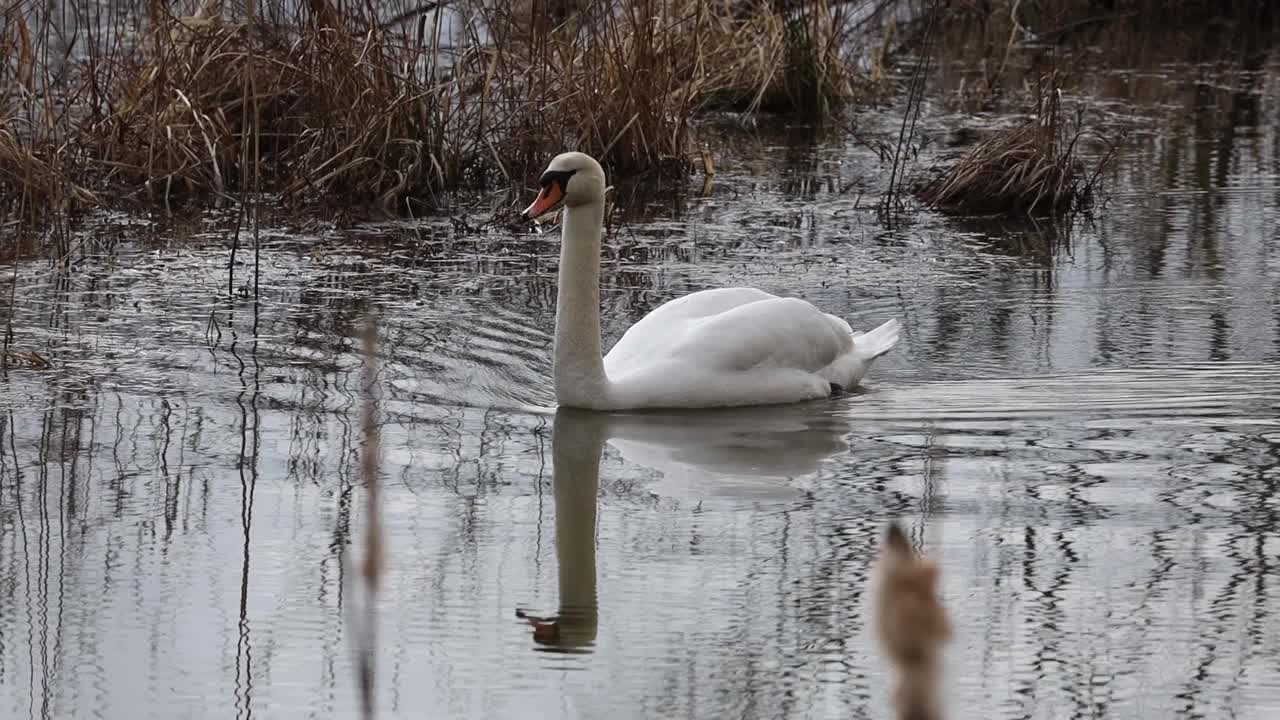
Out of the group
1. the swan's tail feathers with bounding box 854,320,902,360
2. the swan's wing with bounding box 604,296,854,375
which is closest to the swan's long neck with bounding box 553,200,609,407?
the swan's wing with bounding box 604,296,854,375

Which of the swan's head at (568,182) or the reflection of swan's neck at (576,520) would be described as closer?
the reflection of swan's neck at (576,520)

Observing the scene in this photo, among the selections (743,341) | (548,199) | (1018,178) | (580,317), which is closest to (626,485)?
(580,317)

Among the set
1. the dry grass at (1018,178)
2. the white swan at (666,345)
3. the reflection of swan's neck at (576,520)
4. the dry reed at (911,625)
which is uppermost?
the dry grass at (1018,178)

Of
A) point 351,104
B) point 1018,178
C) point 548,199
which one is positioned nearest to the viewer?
point 548,199

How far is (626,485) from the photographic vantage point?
5141mm

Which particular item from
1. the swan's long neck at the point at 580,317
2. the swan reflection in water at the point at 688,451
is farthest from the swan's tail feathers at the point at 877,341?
the swan's long neck at the point at 580,317

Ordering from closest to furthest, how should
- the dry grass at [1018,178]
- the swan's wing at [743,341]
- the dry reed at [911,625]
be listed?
1. the dry reed at [911,625]
2. the swan's wing at [743,341]
3. the dry grass at [1018,178]

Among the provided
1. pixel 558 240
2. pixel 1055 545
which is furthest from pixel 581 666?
pixel 558 240

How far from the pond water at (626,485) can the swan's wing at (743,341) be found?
0.18 metres

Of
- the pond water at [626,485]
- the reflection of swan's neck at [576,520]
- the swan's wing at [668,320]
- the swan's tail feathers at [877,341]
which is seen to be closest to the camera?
the pond water at [626,485]

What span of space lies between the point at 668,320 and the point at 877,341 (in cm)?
80

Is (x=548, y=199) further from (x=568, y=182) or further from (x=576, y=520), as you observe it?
(x=576, y=520)

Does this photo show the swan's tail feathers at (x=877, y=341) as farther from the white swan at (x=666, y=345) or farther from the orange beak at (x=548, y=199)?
the orange beak at (x=548, y=199)

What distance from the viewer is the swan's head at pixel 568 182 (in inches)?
227
